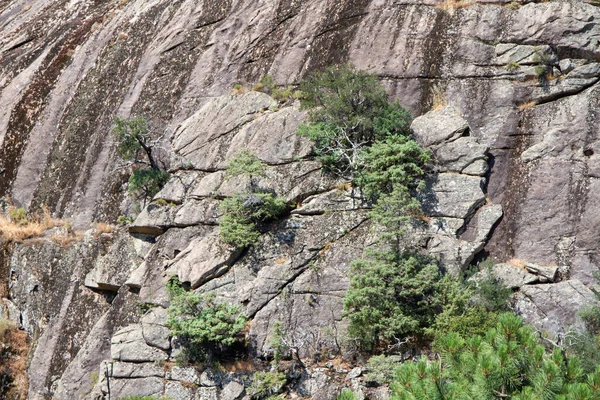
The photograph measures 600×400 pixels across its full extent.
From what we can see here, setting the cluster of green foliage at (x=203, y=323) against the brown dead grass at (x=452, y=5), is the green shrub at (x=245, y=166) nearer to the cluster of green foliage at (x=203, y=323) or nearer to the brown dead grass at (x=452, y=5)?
the cluster of green foliage at (x=203, y=323)

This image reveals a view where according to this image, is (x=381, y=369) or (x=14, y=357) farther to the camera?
(x=14, y=357)

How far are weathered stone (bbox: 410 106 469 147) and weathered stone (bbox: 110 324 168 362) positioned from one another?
27.3 feet

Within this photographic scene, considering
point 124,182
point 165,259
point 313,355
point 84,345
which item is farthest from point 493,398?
point 124,182

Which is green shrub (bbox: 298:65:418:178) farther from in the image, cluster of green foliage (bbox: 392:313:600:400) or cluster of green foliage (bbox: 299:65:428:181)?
cluster of green foliage (bbox: 392:313:600:400)

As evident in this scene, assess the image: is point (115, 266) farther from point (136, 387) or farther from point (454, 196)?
point (454, 196)

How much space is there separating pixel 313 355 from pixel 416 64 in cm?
903

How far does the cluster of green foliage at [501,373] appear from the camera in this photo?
461 inches

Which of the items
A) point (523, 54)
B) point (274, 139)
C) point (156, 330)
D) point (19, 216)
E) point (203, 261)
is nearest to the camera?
point (156, 330)

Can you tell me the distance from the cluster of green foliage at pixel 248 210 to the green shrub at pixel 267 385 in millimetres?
3520

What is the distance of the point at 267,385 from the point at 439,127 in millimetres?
7858

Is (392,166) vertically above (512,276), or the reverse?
(392,166)

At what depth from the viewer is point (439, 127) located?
19.8 metres

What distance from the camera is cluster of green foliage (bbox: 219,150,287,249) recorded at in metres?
19.0

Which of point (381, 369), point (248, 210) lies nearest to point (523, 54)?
point (248, 210)
